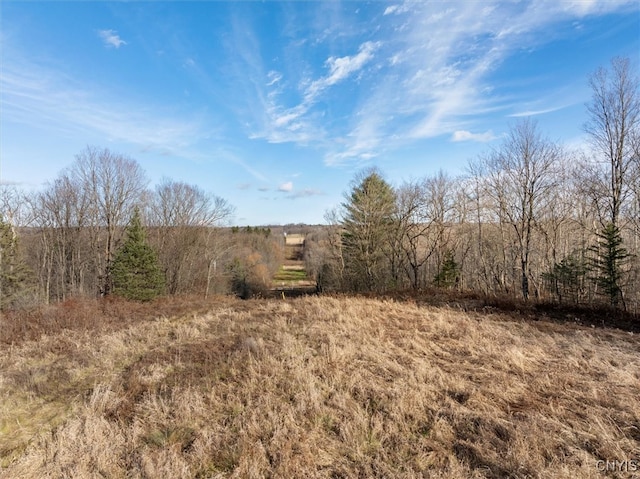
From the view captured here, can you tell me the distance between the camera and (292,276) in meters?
63.1

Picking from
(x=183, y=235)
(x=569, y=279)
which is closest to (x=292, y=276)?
(x=183, y=235)

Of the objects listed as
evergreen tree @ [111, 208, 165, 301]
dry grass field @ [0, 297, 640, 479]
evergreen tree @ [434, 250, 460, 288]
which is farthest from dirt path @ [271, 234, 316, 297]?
dry grass field @ [0, 297, 640, 479]

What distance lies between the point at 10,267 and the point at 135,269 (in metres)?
7.12

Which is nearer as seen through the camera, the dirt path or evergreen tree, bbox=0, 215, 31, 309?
evergreen tree, bbox=0, 215, 31, 309

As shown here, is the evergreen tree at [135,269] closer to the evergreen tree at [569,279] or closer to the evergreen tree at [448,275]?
the evergreen tree at [448,275]

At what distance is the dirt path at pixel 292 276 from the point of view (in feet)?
155

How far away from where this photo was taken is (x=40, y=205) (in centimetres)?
2706

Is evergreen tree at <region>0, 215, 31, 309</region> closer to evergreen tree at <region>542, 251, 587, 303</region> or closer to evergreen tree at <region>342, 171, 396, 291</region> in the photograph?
evergreen tree at <region>342, 171, 396, 291</region>

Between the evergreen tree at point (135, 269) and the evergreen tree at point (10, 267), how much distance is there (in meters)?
5.21

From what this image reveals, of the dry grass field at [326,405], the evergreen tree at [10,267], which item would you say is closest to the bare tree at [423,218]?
the dry grass field at [326,405]

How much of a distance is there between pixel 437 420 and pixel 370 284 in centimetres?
2055

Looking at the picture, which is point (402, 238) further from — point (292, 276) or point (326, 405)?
point (292, 276)

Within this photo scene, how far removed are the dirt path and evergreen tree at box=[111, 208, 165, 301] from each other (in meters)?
10.9

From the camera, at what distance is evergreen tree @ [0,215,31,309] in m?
19.4
